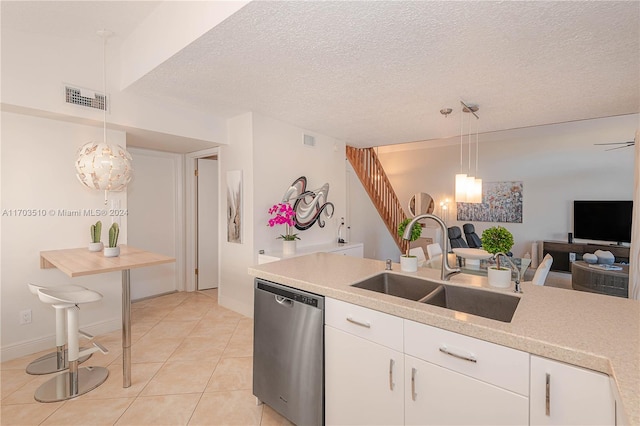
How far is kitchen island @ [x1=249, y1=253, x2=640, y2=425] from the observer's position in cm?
89

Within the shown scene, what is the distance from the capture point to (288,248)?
356cm

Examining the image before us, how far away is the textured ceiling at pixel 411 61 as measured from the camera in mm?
1680

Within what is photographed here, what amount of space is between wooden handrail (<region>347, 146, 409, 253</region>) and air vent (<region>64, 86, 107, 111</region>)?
3.76 m

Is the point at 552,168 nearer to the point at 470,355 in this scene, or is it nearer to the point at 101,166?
the point at 470,355

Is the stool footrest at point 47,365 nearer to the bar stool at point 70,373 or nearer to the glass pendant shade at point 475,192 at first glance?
the bar stool at point 70,373

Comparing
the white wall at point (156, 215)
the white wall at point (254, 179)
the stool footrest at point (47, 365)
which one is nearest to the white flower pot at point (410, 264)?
the white wall at point (254, 179)

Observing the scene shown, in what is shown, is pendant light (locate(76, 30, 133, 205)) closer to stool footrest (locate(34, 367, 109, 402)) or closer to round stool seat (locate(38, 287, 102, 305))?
round stool seat (locate(38, 287, 102, 305))

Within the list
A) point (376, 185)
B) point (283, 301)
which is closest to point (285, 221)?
point (283, 301)

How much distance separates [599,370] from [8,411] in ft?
10.4

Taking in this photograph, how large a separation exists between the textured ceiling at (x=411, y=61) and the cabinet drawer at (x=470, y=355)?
164 centimetres

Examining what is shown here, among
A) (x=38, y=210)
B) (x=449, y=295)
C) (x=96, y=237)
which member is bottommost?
(x=449, y=295)

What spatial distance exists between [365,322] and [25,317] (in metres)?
3.10

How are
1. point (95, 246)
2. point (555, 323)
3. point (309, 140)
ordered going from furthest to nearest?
point (309, 140)
point (95, 246)
point (555, 323)

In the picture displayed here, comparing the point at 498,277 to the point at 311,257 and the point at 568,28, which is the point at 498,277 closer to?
the point at 311,257
